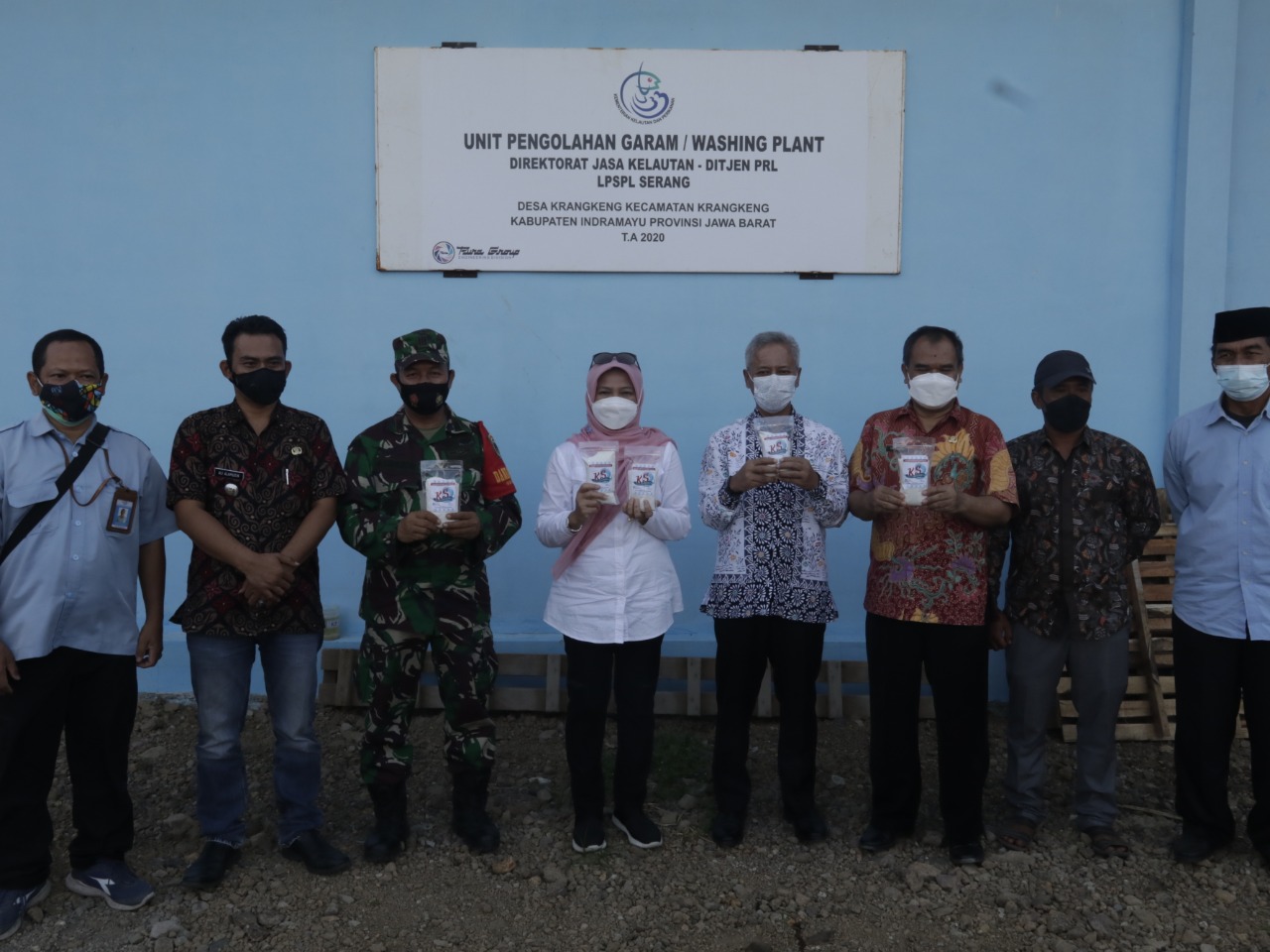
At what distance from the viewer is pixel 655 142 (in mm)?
5039

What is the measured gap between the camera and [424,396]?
3531 mm

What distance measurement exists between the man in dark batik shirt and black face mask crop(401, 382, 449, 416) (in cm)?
34

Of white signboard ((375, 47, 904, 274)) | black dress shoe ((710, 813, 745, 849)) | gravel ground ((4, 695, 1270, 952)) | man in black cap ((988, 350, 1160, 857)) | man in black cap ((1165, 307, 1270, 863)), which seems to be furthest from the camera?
white signboard ((375, 47, 904, 274))

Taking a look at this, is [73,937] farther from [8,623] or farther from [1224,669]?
[1224,669]

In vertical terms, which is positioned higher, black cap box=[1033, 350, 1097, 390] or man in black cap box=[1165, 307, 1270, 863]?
black cap box=[1033, 350, 1097, 390]

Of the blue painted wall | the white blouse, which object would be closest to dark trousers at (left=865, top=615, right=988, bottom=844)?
the white blouse

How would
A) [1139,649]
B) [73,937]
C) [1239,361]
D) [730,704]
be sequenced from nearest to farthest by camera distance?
[73,937]
[1239,361]
[730,704]
[1139,649]

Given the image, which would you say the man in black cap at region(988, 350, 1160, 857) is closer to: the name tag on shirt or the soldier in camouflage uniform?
the soldier in camouflage uniform

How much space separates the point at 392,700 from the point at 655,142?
3.06 m

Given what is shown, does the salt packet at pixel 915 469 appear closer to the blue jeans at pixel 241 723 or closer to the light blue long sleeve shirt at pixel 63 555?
the blue jeans at pixel 241 723

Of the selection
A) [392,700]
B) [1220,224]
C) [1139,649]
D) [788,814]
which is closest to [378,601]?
[392,700]

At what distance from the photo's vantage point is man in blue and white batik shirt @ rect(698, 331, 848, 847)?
12.1ft

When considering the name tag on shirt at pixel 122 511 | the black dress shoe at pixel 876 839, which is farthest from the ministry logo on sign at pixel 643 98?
the black dress shoe at pixel 876 839

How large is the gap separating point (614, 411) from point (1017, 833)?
2222mm
